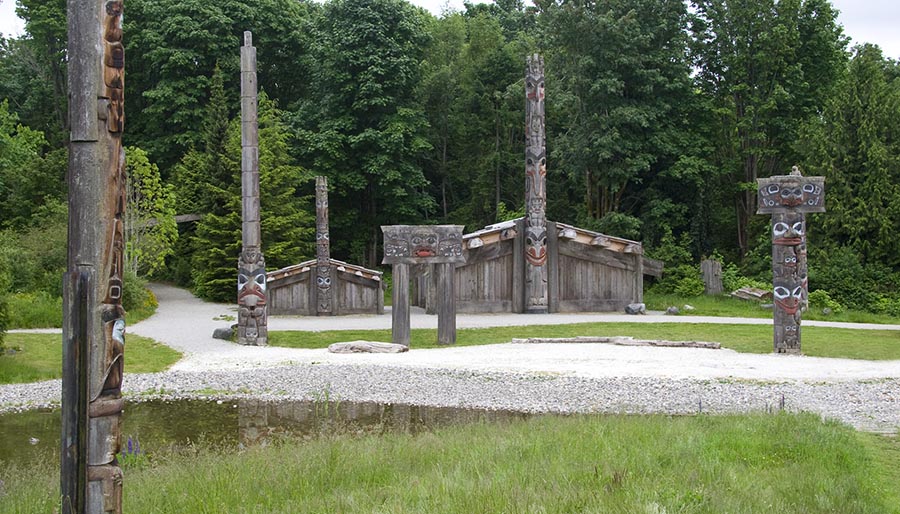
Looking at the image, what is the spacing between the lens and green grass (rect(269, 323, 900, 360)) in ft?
52.6

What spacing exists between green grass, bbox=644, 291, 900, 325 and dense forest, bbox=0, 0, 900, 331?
129 cm

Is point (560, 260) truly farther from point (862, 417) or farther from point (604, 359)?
point (862, 417)

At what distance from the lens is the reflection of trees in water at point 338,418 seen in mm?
Result: 9234

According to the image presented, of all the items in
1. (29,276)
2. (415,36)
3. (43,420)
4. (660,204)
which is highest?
(415,36)

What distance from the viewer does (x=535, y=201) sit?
24.5 metres

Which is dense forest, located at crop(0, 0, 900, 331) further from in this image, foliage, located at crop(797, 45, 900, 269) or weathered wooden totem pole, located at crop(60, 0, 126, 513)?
weathered wooden totem pole, located at crop(60, 0, 126, 513)

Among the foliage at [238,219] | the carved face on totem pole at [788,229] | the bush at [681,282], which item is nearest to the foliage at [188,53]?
the foliage at [238,219]

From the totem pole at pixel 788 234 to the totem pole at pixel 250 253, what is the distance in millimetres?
9607

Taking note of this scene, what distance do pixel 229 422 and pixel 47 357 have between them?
263 inches

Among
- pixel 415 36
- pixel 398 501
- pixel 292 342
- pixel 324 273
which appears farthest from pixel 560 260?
pixel 398 501

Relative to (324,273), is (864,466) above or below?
below

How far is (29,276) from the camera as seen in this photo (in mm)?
22359

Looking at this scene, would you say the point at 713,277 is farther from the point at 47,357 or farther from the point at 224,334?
the point at 47,357

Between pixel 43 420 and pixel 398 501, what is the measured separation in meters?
6.79
